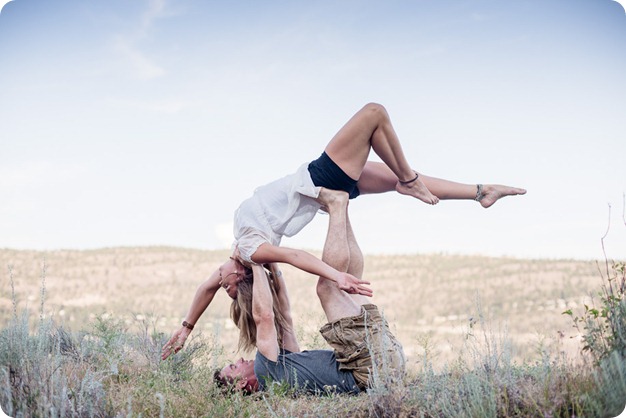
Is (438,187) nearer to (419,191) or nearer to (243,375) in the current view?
(419,191)

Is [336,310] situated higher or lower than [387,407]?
higher

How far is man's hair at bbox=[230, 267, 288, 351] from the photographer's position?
4.75 metres

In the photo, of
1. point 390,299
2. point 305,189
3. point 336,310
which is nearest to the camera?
point 336,310

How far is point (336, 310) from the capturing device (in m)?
4.34

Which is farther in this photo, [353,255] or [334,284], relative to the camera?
[353,255]

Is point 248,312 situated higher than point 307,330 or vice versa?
point 248,312

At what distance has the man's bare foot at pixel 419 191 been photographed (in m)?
4.94

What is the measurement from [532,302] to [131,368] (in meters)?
13.4

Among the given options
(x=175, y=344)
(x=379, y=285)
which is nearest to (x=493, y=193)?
(x=175, y=344)

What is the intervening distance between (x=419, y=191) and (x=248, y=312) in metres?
1.61

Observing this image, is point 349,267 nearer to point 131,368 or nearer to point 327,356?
point 327,356

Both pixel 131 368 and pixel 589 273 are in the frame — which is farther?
pixel 589 273

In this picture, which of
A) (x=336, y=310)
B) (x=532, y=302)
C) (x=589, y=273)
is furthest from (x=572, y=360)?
(x=589, y=273)

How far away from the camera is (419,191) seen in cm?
496
